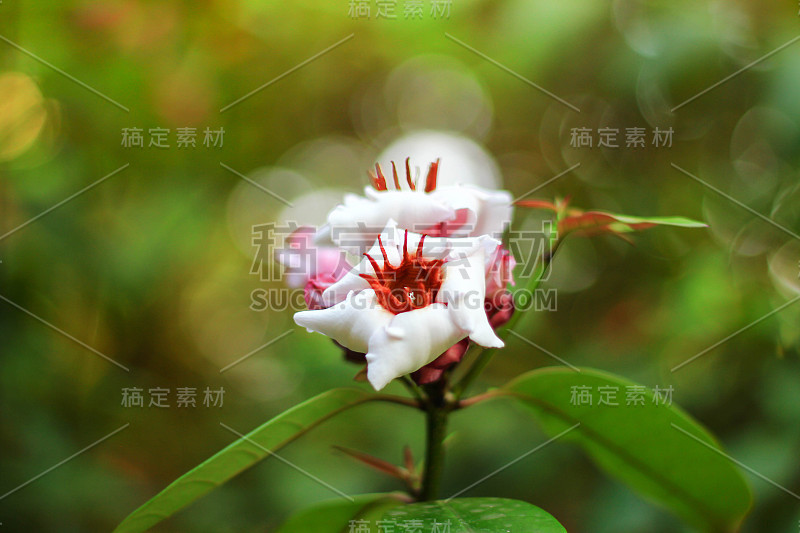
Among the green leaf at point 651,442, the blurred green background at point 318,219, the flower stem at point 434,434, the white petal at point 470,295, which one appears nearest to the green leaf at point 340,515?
the flower stem at point 434,434

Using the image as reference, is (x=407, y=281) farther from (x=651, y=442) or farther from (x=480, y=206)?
(x=651, y=442)

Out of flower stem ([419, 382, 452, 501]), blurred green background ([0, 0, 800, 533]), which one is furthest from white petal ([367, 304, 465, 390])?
blurred green background ([0, 0, 800, 533])

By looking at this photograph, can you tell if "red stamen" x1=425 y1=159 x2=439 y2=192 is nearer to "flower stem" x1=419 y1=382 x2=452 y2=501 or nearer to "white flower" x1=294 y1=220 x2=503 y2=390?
"white flower" x1=294 y1=220 x2=503 y2=390

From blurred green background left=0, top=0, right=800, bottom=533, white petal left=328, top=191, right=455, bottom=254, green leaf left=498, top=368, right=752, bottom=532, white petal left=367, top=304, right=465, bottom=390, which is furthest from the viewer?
blurred green background left=0, top=0, right=800, bottom=533

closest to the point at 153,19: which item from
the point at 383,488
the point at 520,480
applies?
the point at 383,488

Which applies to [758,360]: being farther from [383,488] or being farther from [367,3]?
[367,3]

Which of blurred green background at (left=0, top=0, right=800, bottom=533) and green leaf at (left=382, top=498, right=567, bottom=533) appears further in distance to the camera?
blurred green background at (left=0, top=0, right=800, bottom=533)
